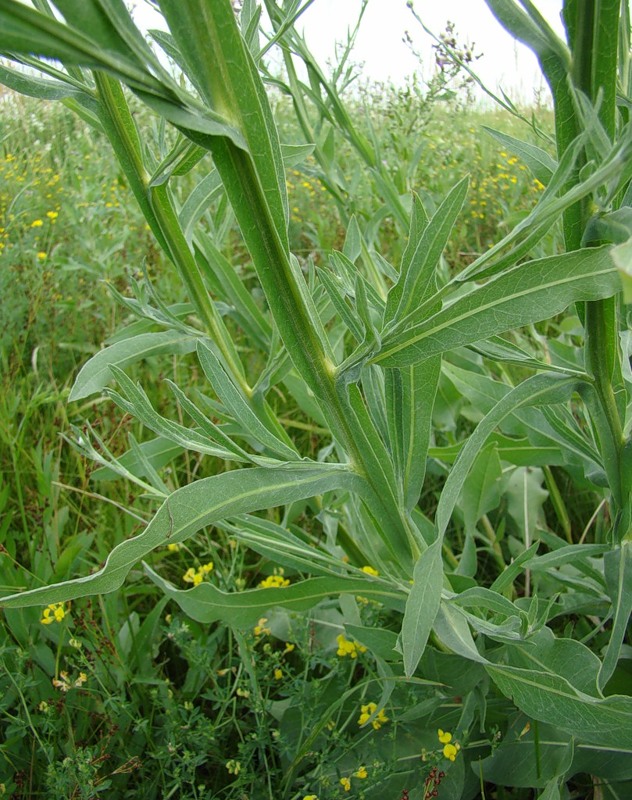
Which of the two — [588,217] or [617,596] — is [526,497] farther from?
[588,217]

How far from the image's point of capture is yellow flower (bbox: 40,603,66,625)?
4.66 ft

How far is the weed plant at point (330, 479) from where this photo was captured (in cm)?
68

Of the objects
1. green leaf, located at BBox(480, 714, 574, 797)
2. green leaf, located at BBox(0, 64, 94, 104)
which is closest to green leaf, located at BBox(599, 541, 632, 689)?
green leaf, located at BBox(480, 714, 574, 797)

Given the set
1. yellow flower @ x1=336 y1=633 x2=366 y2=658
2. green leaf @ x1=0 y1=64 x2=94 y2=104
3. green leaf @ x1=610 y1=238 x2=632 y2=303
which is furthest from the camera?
yellow flower @ x1=336 y1=633 x2=366 y2=658

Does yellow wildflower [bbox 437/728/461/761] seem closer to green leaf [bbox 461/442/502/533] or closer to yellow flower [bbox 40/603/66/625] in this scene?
green leaf [bbox 461/442/502/533]

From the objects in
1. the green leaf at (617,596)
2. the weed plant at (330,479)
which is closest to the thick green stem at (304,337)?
the weed plant at (330,479)

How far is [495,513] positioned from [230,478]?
1390 mm

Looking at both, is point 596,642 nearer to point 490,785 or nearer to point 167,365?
point 490,785

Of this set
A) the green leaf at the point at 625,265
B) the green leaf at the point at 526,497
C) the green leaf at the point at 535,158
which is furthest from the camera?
the green leaf at the point at 526,497

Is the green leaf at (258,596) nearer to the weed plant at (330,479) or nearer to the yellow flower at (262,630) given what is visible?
the weed plant at (330,479)

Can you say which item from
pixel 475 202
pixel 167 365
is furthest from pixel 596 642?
pixel 475 202

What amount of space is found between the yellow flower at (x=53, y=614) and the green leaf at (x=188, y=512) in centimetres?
74

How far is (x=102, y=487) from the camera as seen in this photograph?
2055 millimetres

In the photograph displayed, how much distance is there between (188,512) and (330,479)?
0.20m
